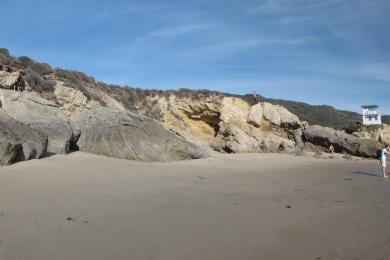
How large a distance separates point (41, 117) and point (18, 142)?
2906 millimetres

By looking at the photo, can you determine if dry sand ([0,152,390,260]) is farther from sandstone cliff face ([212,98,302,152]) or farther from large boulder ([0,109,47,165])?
sandstone cliff face ([212,98,302,152])

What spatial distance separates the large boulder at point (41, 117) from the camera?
1145 cm

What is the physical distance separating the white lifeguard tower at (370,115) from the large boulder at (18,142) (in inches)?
2180

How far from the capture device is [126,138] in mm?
12828

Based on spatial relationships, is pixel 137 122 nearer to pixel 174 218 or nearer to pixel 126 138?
pixel 126 138

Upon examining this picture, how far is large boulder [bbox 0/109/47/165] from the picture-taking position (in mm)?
8773

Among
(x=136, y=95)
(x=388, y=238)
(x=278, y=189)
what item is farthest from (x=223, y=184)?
(x=136, y=95)

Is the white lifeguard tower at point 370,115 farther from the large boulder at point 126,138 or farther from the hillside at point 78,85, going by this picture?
the large boulder at point 126,138

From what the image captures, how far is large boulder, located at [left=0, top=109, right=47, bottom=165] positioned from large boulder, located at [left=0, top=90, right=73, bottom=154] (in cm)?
104

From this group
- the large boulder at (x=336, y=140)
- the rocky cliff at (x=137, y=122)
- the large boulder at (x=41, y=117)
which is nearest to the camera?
the large boulder at (x=41, y=117)

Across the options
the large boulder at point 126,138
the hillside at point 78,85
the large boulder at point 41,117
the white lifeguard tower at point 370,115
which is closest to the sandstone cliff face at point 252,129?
the hillside at point 78,85

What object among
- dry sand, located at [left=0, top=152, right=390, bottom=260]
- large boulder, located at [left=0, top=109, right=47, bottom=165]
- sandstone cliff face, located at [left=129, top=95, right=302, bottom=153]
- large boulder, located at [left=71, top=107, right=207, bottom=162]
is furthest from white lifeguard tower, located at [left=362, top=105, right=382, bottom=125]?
large boulder, located at [left=0, top=109, right=47, bottom=165]

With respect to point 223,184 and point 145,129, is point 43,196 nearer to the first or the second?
point 223,184

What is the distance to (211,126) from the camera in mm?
28875
